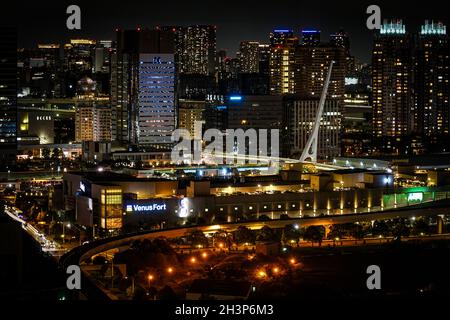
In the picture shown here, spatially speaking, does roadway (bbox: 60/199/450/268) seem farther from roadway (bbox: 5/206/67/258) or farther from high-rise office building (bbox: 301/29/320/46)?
high-rise office building (bbox: 301/29/320/46)

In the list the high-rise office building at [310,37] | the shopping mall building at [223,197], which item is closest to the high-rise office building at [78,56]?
the high-rise office building at [310,37]

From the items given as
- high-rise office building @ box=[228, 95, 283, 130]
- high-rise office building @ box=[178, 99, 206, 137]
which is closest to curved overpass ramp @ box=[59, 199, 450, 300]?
high-rise office building @ box=[228, 95, 283, 130]

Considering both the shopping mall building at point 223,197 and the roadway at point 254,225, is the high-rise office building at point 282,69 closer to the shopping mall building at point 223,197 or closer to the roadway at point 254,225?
the shopping mall building at point 223,197

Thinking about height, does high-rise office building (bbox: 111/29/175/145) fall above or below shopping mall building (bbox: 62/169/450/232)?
above

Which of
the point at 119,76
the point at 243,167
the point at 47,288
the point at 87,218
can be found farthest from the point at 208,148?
the point at 47,288

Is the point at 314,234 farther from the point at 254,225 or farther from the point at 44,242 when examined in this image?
the point at 44,242

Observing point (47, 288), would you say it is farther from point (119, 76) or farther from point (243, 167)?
point (119, 76)
